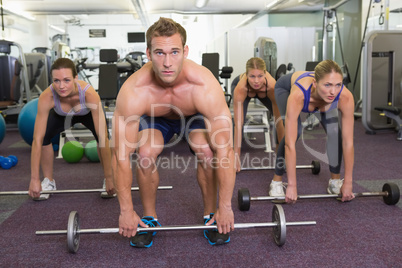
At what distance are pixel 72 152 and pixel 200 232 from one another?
198cm

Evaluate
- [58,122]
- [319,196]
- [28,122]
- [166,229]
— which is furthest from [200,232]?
[28,122]

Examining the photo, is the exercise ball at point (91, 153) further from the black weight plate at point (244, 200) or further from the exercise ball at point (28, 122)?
the black weight plate at point (244, 200)

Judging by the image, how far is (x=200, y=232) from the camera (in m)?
1.80

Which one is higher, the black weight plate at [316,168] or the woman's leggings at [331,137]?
the woman's leggings at [331,137]

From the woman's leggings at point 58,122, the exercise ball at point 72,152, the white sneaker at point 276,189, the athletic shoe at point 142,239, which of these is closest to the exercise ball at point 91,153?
the exercise ball at point 72,152

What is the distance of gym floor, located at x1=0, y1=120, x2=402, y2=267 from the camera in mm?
1527

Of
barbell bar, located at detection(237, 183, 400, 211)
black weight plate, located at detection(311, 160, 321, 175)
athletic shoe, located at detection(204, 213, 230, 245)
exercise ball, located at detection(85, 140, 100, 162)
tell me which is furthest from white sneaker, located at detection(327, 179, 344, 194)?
exercise ball, located at detection(85, 140, 100, 162)

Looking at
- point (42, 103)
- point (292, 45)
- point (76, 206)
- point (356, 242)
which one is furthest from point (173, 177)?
point (292, 45)

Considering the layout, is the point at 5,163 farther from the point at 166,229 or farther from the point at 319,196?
the point at 319,196

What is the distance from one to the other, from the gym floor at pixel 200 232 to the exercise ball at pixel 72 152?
376 millimetres

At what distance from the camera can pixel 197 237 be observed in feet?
5.72

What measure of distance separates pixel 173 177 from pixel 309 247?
4.74 feet

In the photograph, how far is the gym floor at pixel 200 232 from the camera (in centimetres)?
153

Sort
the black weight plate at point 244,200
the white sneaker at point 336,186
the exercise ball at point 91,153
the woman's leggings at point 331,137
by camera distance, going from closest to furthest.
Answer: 1. the black weight plate at point 244,200
2. the woman's leggings at point 331,137
3. the white sneaker at point 336,186
4. the exercise ball at point 91,153
